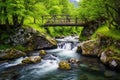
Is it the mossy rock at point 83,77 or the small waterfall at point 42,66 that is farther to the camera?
the small waterfall at point 42,66

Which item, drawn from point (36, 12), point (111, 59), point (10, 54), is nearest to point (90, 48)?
point (111, 59)

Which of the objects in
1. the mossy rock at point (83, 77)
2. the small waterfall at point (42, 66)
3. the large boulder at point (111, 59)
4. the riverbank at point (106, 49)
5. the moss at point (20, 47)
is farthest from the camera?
the moss at point (20, 47)

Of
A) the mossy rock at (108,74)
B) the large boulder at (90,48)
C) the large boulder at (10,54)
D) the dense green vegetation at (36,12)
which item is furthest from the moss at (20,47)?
the mossy rock at (108,74)

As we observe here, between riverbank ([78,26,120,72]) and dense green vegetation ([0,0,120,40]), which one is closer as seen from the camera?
riverbank ([78,26,120,72])

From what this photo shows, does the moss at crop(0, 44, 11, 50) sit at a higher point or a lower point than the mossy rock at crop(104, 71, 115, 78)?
higher

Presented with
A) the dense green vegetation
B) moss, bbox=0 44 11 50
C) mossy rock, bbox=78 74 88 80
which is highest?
the dense green vegetation

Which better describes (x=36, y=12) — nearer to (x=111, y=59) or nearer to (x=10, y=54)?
(x=10, y=54)

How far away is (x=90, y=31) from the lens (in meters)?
41.3

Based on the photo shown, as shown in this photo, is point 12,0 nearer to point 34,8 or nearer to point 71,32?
point 34,8

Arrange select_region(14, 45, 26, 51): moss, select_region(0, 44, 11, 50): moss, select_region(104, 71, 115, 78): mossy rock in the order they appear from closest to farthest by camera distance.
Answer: select_region(104, 71, 115, 78): mossy rock → select_region(0, 44, 11, 50): moss → select_region(14, 45, 26, 51): moss

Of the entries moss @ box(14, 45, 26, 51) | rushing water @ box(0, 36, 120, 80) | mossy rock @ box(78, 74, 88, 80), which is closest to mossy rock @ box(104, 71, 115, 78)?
rushing water @ box(0, 36, 120, 80)

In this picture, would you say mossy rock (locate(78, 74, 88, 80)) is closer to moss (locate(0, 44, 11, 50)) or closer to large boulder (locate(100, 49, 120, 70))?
large boulder (locate(100, 49, 120, 70))

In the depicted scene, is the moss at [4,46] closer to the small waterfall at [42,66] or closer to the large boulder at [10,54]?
the large boulder at [10,54]

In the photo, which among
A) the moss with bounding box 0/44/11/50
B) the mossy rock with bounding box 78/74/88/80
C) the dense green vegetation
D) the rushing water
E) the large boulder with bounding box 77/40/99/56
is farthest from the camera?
the moss with bounding box 0/44/11/50
